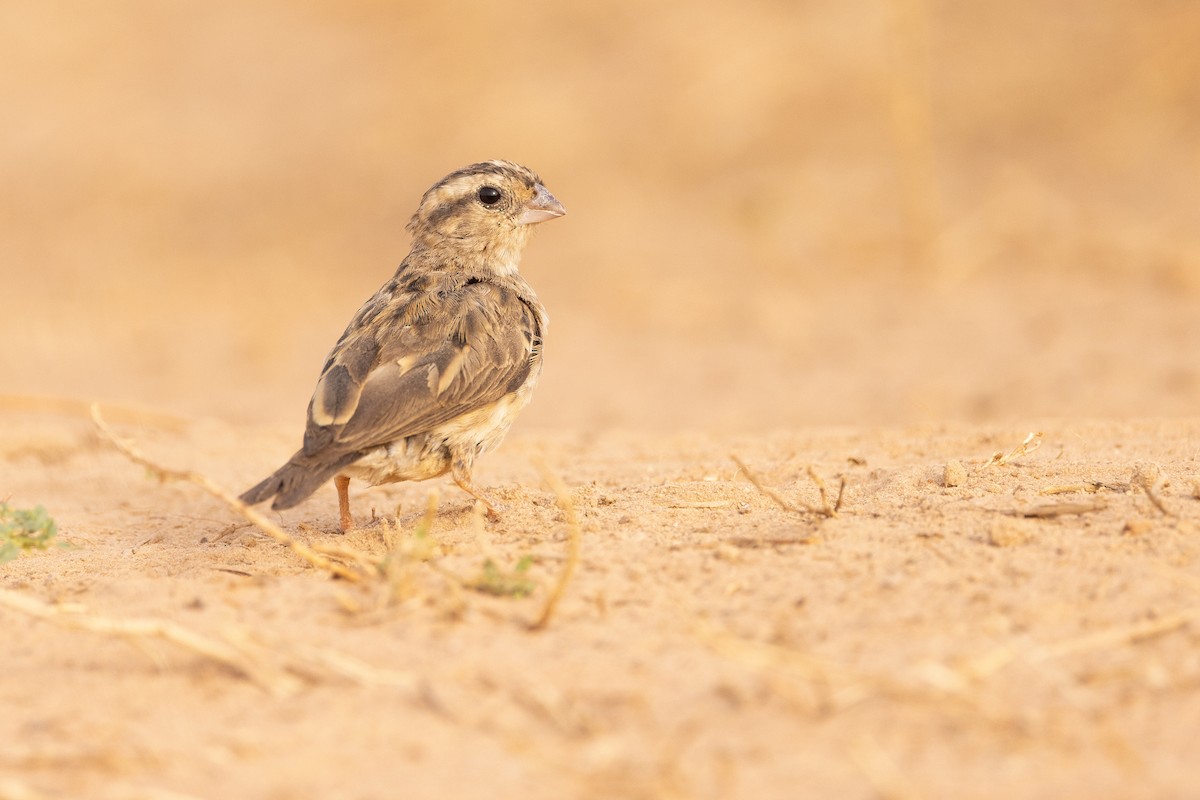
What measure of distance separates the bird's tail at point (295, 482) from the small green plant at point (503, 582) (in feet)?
3.39

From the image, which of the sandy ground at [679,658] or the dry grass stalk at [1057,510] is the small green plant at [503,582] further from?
the dry grass stalk at [1057,510]

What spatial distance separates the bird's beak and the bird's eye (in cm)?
15

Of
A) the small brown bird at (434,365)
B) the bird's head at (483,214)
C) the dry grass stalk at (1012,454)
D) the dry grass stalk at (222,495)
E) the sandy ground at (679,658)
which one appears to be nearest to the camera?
the sandy ground at (679,658)

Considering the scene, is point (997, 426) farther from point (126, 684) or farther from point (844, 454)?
point (126, 684)

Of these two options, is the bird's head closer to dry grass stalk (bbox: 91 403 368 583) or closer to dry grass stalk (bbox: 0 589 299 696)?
dry grass stalk (bbox: 91 403 368 583)

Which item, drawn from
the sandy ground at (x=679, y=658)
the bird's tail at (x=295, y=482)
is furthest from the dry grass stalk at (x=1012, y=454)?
the bird's tail at (x=295, y=482)

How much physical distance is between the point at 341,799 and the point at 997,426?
5027 millimetres

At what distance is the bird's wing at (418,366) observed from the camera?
17.2ft

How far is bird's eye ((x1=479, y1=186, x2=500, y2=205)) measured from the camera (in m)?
6.77

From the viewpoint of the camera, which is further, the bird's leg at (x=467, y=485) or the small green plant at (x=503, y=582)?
the bird's leg at (x=467, y=485)

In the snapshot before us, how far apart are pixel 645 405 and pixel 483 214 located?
3.59 m

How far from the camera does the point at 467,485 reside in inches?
221

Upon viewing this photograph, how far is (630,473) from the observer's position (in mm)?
Answer: 6477

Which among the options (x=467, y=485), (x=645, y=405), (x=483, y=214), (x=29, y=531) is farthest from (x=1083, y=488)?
(x=645, y=405)
